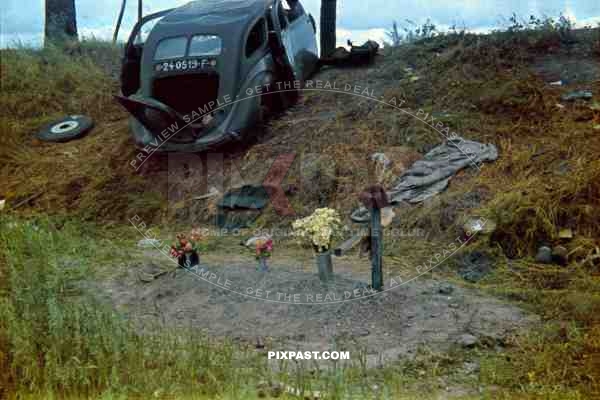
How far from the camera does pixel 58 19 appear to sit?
1323 cm

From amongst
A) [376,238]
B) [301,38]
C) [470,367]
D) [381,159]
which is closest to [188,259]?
[376,238]

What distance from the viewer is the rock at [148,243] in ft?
22.9

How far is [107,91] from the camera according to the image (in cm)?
1109

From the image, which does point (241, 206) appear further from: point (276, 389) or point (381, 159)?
point (276, 389)

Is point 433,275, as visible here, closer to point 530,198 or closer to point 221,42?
point 530,198

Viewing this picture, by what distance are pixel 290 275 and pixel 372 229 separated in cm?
86

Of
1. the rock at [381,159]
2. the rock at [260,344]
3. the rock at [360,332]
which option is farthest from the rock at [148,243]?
the rock at [360,332]

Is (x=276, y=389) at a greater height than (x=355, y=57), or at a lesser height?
lesser

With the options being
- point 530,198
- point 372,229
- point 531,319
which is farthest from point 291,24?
point 531,319

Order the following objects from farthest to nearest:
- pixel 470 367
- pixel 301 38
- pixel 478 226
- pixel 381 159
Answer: pixel 301 38, pixel 381 159, pixel 478 226, pixel 470 367

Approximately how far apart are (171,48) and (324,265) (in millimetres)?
4091

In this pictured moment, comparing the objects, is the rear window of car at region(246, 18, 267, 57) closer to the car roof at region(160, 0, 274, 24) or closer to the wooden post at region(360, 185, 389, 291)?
the car roof at region(160, 0, 274, 24)

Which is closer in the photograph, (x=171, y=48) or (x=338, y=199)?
(x=338, y=199)

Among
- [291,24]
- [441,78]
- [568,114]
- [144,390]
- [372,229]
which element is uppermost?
[291,24]
